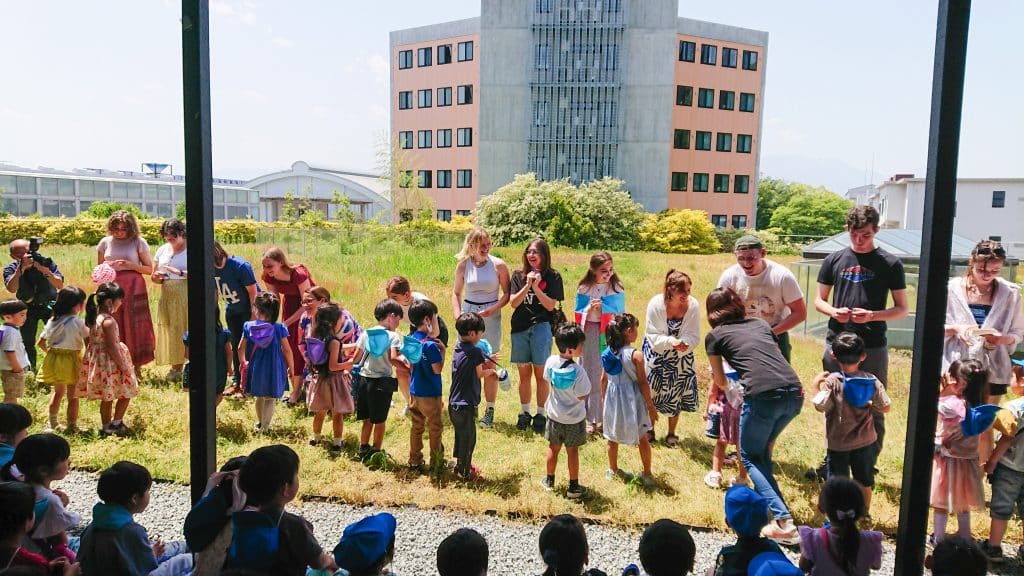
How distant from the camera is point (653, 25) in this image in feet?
134

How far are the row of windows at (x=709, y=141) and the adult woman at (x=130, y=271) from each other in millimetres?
39194

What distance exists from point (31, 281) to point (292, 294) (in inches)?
115

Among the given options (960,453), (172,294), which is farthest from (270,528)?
(172,294)

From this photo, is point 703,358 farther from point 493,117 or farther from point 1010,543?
point 493,117

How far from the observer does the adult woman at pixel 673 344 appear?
5.26 metres

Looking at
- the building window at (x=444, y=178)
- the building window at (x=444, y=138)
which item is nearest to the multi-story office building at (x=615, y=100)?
the building window at (x=444, y=138)

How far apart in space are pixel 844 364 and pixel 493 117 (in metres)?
40.2

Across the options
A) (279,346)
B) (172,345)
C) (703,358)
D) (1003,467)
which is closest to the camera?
(1003,467)

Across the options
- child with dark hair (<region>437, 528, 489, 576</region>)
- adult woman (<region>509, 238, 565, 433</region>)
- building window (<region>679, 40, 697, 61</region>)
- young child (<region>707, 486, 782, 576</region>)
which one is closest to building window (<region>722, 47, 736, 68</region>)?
building window (<region>679, 40, 697, 61</region>)

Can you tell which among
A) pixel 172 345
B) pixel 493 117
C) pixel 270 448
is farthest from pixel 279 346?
pixel 493 117

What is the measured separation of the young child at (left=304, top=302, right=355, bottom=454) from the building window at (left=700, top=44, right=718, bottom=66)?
1620 inches

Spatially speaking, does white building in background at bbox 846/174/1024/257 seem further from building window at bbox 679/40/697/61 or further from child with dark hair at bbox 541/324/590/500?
child with dark hair at bbox 541/324/590/500

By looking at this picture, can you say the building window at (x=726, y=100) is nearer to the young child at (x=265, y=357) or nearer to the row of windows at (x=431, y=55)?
the row of windows at (x=431, y=55)

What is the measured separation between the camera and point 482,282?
6145 mm
